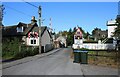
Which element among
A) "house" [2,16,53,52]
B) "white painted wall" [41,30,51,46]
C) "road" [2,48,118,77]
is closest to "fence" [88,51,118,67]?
"road" [2,48,118,77]

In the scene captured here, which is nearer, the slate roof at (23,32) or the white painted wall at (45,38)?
the slate roof at (23,32)

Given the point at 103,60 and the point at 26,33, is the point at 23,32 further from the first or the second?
the point at 103,60

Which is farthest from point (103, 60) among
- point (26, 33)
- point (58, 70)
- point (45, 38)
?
point (45, 38)

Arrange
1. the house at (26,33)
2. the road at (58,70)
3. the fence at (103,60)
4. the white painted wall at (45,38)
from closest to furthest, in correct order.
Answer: the road at (58,70) < the fence at (103,60) < the house at (26,33) < the white painted wall at (45,38)

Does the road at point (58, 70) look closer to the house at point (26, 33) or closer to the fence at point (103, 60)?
the fence at point (103, 60)

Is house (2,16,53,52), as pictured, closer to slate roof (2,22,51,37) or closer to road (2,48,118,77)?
slate roof (2,22,51,37)

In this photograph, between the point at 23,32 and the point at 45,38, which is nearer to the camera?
the point at 23,32

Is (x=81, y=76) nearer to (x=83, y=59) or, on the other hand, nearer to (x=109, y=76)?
(x=109, y=76)

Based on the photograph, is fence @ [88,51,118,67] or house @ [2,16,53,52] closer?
fence @ [88,51,118,67]

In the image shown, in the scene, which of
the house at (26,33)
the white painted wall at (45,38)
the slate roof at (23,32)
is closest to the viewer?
the house at (26,33)

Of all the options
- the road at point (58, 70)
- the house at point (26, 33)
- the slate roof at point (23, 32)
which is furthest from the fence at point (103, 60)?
the slate roof at point (23, 32)

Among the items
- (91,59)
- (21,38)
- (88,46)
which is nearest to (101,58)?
(91,59)

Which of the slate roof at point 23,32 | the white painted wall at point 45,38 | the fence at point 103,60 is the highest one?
the slate roof at point 23,32

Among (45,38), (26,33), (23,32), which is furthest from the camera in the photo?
(45,38)
